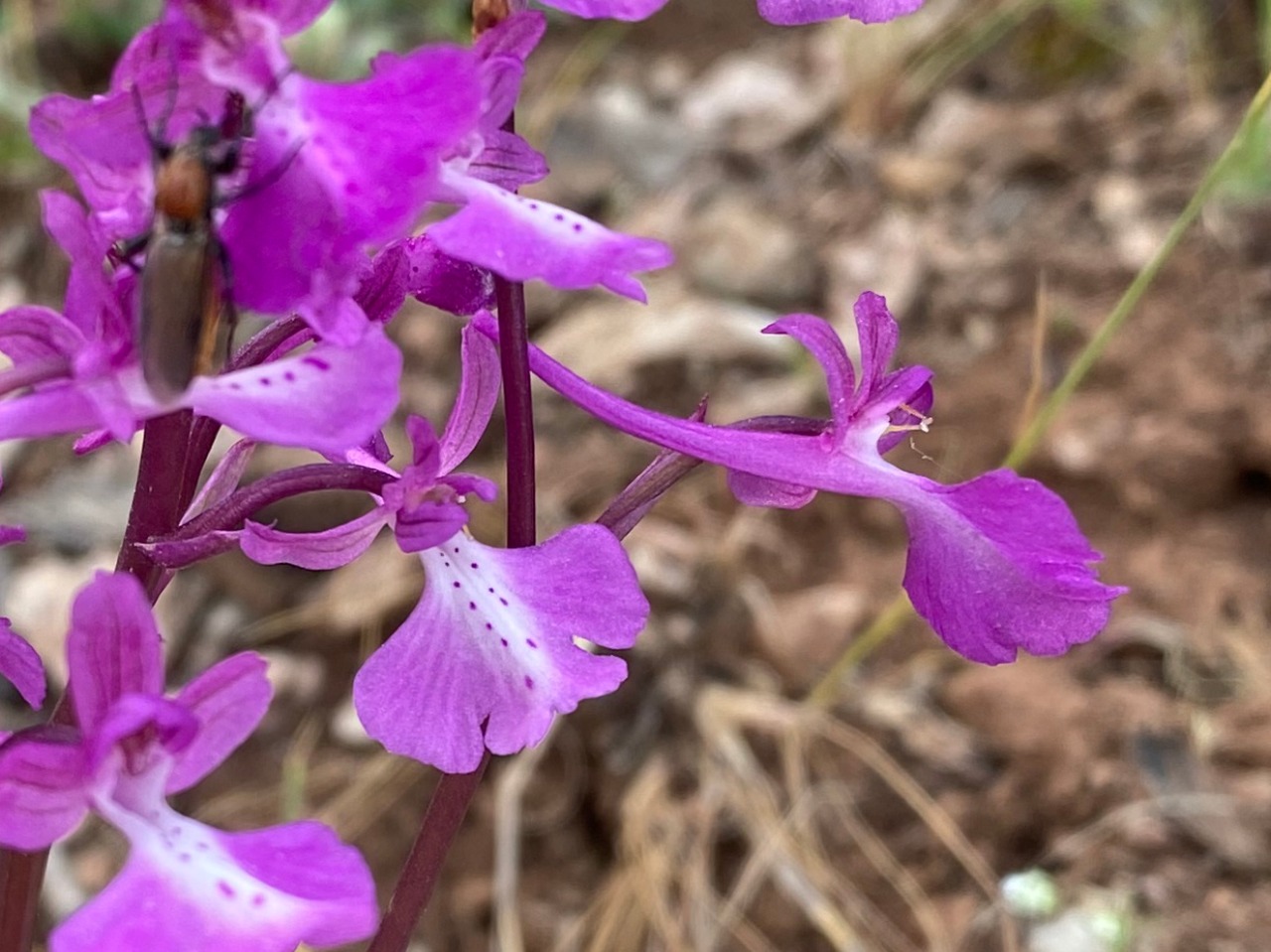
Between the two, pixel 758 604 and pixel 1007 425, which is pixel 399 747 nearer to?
pixel 758 604

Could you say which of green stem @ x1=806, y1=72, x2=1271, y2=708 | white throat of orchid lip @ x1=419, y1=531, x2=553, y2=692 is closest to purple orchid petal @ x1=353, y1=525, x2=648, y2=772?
white throat of orchid lip @ x1=419, y1=531, x2=553, y2=692

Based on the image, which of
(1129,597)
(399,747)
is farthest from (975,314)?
(399,747)

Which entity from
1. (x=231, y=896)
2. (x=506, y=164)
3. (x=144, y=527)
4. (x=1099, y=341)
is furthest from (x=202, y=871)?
(x=1099, y=341)

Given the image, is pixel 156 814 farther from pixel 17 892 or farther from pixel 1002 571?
pixel 1002 571

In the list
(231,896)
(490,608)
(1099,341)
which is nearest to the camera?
(231,896)

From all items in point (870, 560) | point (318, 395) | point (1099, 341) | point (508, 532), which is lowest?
point (870, 560)

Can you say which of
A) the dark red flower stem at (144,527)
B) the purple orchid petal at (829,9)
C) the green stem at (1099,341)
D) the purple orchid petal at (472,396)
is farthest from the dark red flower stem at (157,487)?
the green stem at (1099,341)
